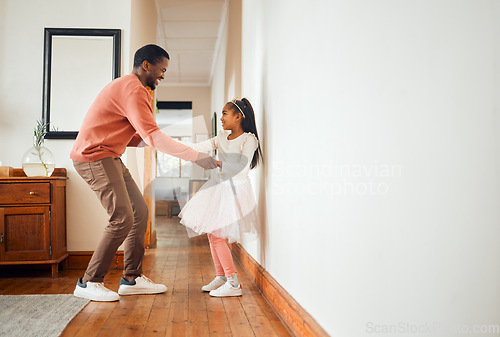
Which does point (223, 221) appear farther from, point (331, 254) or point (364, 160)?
point (364, 160)

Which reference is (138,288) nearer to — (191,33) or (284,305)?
(284,305)

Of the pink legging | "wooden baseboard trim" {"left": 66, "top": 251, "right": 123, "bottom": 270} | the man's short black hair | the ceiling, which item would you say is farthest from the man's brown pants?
the ceiling

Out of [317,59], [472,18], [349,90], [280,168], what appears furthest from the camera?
[280,168]

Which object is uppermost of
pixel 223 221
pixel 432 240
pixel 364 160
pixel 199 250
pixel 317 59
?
pixel 317 59

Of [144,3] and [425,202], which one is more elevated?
[144,3]

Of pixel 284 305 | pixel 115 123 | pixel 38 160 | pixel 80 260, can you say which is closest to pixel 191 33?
pixel 38 160

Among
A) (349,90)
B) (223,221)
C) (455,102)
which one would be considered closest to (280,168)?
(223,221)

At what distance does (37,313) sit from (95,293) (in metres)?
0.33

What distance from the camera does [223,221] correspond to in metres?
2.56

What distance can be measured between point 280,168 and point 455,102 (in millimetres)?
1491

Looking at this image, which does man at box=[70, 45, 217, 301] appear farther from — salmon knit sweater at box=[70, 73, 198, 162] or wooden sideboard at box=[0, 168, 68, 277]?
wooden sideboard at box=[0, 168, 68, 277]

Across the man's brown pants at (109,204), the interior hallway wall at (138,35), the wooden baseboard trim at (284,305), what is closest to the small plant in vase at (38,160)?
the interior hallway wall at (138,35)

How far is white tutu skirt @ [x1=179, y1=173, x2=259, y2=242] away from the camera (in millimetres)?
2559

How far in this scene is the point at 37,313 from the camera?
212 cm
